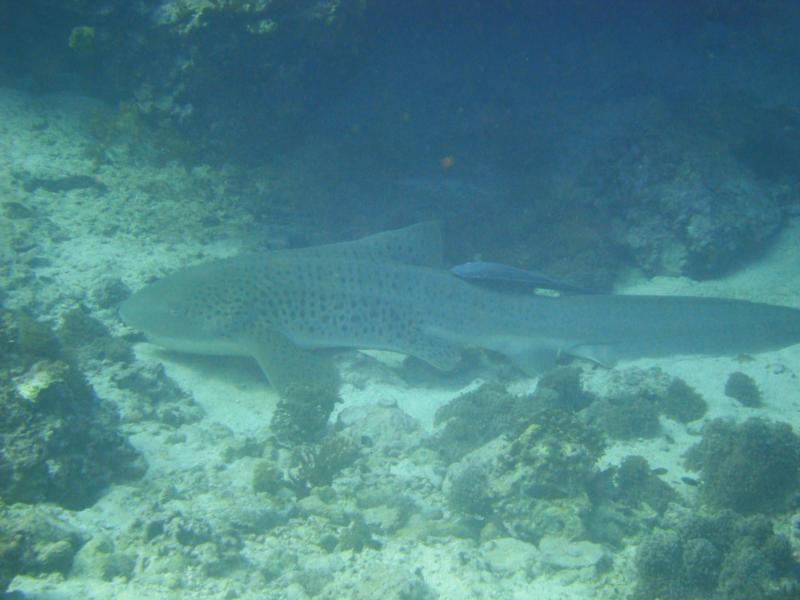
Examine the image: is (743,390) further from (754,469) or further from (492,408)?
(492,408)

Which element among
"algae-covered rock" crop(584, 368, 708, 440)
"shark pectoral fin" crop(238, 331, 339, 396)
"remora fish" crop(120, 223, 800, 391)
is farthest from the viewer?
"remora fish" crop(120, 223, 800, 391)

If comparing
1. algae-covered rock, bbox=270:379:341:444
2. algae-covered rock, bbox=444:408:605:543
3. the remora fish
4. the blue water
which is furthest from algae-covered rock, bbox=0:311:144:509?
algae-covered rock, bbox=444:408:605:543

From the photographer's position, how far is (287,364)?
6.53 meters

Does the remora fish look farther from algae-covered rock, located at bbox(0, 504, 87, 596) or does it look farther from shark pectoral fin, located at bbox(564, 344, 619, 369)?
algae-covered rock, located at bbox(0, 504, 87, 596)

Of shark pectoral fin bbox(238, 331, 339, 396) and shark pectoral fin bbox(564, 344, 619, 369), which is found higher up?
shark pectoral fin bbox(238, 331, 339, 396)

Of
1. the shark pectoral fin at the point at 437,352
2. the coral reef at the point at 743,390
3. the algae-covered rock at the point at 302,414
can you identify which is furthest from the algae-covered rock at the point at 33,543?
the coral reef at the point at 743,390

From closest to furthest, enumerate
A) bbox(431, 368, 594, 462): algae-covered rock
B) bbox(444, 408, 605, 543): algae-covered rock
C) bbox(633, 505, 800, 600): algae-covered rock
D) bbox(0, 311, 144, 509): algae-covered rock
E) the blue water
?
bbox(633, 505, 800, 600): algae-covered rock → the blue water → bbox(0, 311, 144, 509): algae-covered rock → bbox(444, 408, 605, 543): algae-covered rock → bbox(431, 368, 594, 462): algae-covered rock

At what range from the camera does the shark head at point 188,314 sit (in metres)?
6.59

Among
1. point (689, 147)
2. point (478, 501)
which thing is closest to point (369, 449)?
point (478, 501)

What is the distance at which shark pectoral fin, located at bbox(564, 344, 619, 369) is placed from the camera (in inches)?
285

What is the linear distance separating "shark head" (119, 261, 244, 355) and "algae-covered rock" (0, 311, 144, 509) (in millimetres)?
1661

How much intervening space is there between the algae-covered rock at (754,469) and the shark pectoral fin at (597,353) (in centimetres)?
265

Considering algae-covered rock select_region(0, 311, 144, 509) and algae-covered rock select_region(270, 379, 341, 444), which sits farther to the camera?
algae-covered rock select_region(270, 379, 341, 444)

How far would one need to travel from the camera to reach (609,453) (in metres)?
5.38
